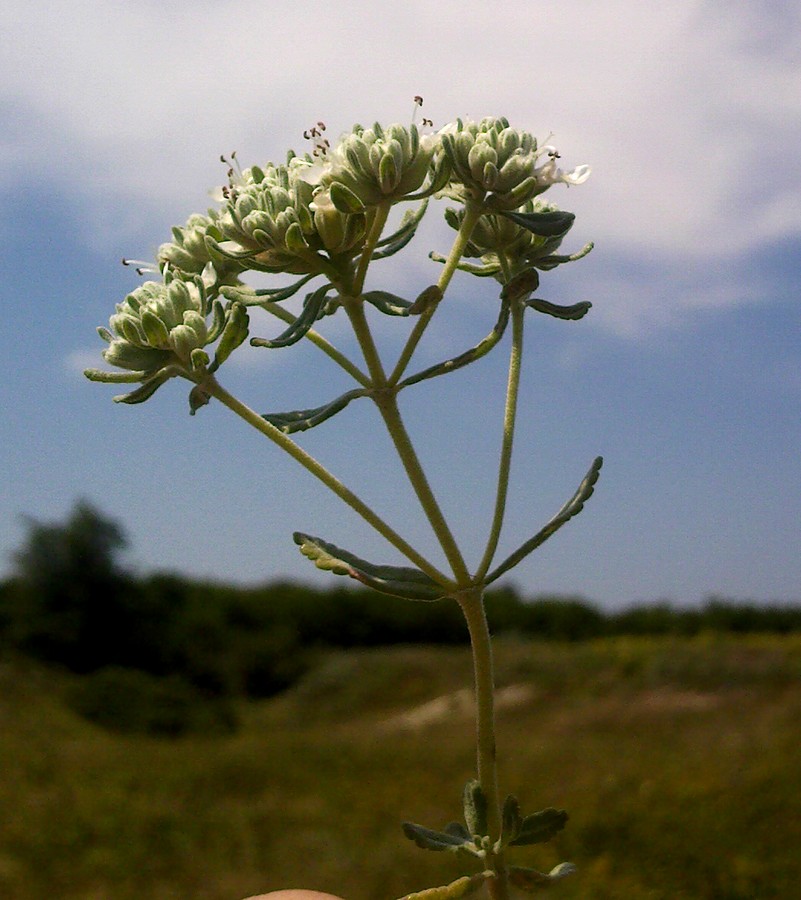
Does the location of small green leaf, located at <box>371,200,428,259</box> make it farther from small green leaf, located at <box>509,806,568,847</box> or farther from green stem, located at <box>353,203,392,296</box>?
small green leaf, located at <box>509,806,568,847</box>

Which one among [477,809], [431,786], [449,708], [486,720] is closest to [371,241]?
[486,720]

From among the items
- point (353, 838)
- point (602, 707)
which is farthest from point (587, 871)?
point (602, 707)

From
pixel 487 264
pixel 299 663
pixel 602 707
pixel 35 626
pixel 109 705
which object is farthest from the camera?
pixel 299 663

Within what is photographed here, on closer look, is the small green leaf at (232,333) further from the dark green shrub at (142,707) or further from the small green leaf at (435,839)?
the dark green shrub at (142,707)

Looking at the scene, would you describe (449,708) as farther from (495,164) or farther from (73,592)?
(495,164)

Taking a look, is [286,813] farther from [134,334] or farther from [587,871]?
[134,334]

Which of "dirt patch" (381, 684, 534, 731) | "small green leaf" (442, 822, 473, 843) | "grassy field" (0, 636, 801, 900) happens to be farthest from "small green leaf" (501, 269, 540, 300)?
"dirt patch" (381, 684, 534, 731)
